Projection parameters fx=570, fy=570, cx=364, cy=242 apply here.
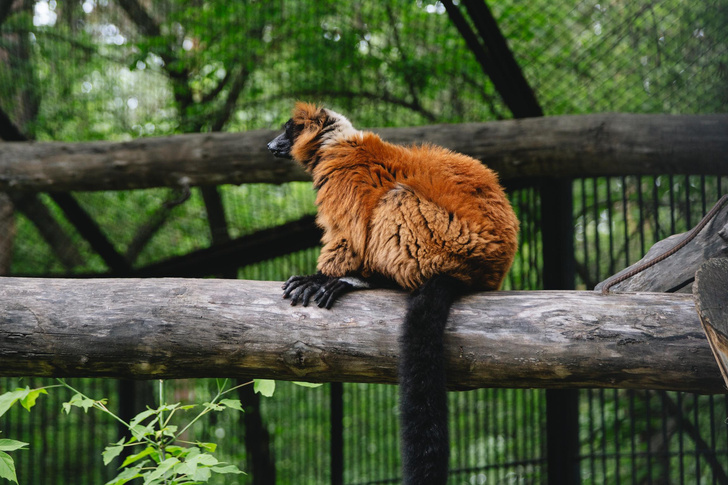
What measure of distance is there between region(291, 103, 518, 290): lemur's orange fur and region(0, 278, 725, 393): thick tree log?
218 millimetres

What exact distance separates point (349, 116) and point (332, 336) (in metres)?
3.48

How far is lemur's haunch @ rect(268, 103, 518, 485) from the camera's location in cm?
223

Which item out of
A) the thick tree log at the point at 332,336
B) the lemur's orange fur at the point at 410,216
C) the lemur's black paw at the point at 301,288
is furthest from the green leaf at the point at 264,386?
the lemur's orange fur at the point at 410,216

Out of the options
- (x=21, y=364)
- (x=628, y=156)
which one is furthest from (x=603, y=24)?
(x=21, y=364)

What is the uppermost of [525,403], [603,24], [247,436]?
[603,24]

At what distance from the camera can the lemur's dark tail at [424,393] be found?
6.40 ft

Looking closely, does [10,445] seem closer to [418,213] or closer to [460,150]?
[418,213]

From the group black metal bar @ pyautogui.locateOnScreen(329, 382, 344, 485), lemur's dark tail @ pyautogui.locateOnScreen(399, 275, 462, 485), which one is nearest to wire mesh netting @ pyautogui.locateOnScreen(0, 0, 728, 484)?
black metal bar @ pyautogui.locateOnScreen(329, 382, 344, 485)

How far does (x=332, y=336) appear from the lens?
7.62ft

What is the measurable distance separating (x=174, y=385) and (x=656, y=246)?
469 centimetres

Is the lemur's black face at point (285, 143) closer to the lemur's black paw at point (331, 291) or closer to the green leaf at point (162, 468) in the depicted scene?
Answer: the lemur's black paw at point (331, 291)

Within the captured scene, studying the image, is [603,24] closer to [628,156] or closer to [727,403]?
[628,156]

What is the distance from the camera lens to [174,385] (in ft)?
19.0

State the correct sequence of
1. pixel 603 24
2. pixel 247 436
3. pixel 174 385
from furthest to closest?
pixel 174 385 → pixel 247 436 → pixel 603 24
